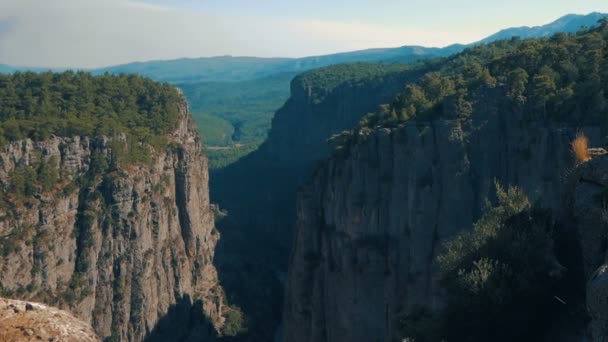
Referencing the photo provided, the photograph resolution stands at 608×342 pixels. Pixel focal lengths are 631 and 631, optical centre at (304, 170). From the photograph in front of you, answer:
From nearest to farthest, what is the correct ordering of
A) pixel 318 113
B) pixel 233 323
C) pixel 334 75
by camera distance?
pixel 233 323 < pixel 318 113 < pixel 334 75

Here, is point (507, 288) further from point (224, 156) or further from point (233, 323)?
point (224, 156)

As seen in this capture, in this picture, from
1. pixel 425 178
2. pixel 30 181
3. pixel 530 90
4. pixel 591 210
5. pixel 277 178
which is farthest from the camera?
pixel 277 178

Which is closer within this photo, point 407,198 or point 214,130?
point 407,198

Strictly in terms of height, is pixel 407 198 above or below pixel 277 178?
above

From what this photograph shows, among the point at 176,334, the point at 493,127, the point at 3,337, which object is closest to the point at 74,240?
the point at 176,334

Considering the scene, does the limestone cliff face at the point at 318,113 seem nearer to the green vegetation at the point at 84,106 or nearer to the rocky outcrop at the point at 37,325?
the green vegetation at the point at 84,106

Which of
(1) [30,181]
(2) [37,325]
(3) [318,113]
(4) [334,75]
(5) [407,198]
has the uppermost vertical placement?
(2) [37,325]

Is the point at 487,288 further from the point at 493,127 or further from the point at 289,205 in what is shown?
the point at 289,205

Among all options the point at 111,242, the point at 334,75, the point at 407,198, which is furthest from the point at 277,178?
the point at 407,198
